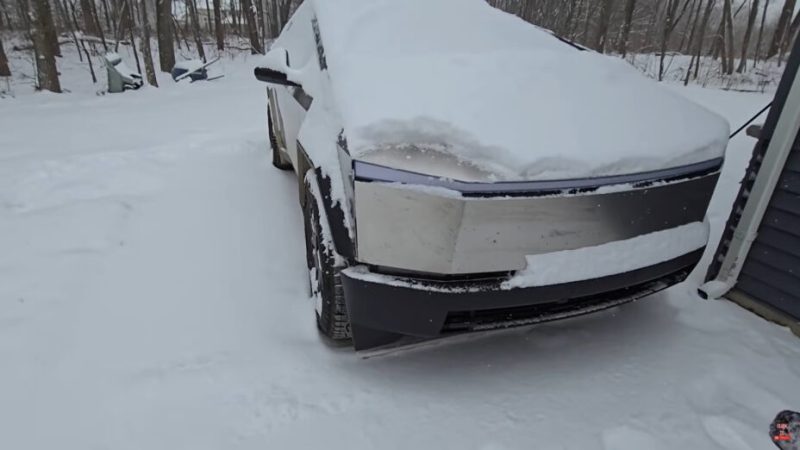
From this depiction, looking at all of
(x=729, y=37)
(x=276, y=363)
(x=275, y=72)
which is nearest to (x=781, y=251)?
(x=276, y=363)

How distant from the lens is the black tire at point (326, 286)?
191 centimetres

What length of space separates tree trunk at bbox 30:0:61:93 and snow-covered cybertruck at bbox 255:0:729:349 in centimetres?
1167

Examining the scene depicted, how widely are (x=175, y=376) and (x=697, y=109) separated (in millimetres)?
2691

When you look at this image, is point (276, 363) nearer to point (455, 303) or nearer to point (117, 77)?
point (455, 303)

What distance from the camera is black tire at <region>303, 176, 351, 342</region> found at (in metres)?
1.91

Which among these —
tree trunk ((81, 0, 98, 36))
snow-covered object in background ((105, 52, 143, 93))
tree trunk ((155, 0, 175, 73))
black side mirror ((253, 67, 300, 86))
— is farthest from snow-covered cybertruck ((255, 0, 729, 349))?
tree trunk ((81, 0, 98, 36))

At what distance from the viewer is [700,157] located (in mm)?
1934

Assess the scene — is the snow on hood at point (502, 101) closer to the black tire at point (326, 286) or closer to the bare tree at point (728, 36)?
the black tire at point (326, 286)

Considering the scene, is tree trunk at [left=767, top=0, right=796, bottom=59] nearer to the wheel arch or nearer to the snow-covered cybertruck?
the snow-covered cybertruck

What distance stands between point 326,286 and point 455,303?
604 millimetres

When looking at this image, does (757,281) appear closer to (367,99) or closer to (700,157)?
(700,157)

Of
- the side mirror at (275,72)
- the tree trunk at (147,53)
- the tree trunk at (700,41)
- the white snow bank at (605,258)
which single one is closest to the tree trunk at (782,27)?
the tree trunk at (700,41)

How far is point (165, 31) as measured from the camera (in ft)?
44.3

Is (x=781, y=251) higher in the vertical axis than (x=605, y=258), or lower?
lower
